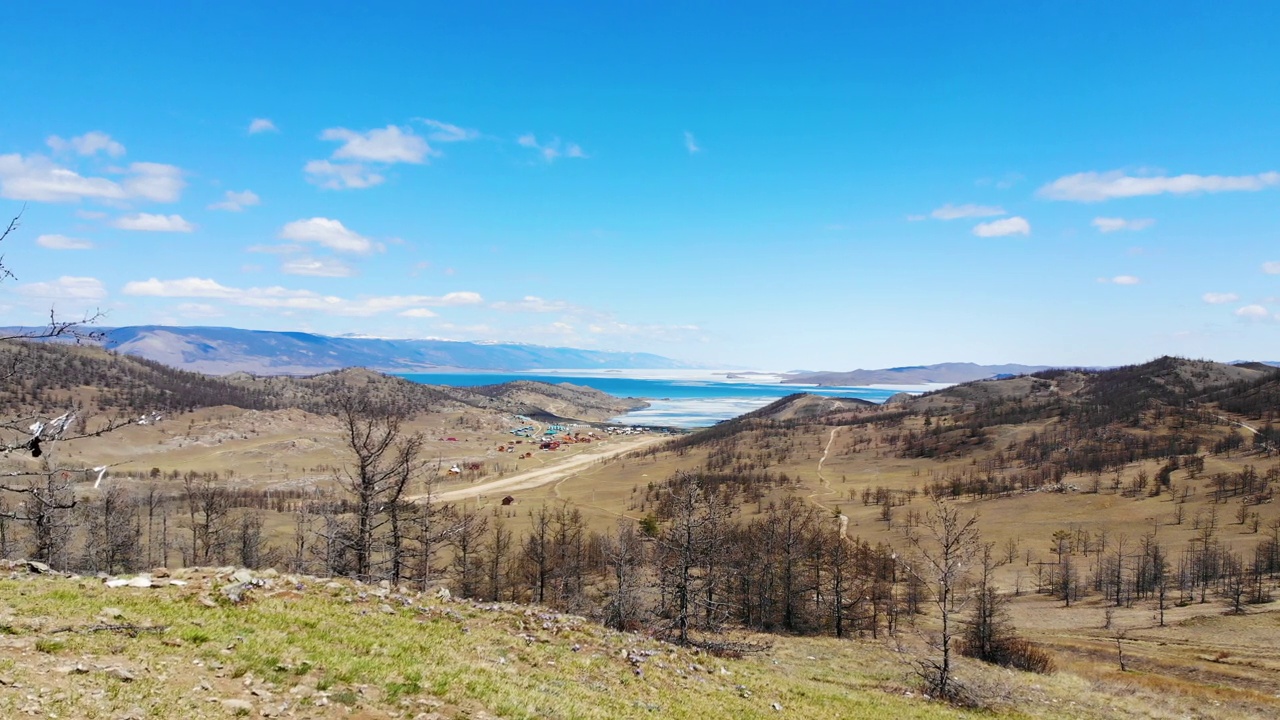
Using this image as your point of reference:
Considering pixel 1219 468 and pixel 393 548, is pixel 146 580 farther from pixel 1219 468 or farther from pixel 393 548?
pixel 1219 468

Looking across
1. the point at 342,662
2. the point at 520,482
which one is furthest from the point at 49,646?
the point at 520,482

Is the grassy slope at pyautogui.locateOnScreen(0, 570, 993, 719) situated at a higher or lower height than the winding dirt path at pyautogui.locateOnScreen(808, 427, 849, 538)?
higher

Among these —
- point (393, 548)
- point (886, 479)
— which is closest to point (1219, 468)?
point (886, 479)

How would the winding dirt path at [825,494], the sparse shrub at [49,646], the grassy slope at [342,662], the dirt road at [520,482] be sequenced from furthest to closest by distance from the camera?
the dirt road at [520,482], the winding dirt path at [825,494], the sparse shrub at [49,646], the grassy slope at [342,662]

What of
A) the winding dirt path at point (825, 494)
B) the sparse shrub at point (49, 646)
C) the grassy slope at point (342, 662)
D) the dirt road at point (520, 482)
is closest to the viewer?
the grassy slope at point (342, 662)

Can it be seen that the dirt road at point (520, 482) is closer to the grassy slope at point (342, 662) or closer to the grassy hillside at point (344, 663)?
the grassy hillside at point (344, 663)

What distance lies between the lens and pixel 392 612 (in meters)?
19.3

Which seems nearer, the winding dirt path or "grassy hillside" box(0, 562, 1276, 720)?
"grassy hillside" box(0, 562, 1276, 720)

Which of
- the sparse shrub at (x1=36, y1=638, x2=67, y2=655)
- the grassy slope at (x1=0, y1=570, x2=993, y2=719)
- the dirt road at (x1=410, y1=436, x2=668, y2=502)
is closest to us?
the grassy slope at (x1=0, y1=570, x2=993, y2=719)

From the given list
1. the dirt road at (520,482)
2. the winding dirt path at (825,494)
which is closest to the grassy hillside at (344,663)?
the winding dirt path at (825,494)

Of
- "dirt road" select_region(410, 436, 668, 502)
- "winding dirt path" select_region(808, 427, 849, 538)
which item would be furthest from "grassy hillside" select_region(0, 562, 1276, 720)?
"dirt road" select_region(410, 436, 668, 502)

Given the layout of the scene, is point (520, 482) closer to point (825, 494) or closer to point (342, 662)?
point (825, 494)

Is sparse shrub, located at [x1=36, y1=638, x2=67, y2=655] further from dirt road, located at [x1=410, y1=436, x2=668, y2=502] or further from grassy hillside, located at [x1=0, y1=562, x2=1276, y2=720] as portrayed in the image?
dirt road, located at [x1=410, y1=436, x2=668, y2=502]

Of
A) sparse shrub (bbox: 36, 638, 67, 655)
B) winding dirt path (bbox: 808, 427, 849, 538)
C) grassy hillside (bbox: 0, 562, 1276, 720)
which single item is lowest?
winding dirt path (bbox: 808, 427, 849, 538)
